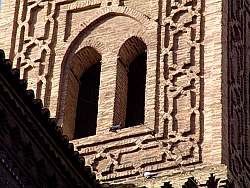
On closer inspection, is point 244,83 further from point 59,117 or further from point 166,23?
point 59,117

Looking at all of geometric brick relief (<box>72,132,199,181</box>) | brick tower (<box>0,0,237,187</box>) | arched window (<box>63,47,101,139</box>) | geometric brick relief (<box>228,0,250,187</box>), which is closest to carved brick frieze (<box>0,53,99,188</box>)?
brick tower (<box>0,0,237,187</box>)

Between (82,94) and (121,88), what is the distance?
77 cm

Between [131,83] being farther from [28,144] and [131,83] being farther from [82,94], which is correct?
[28,144]

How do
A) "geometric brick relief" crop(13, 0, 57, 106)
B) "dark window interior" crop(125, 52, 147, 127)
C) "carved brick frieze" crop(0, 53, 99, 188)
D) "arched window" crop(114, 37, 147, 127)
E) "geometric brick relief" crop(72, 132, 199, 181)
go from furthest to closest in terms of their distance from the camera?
"geometric brick relief" crop(13, 0, 57, 106)
"dark window interior" crop(125, 52, 147, 127)
"arched window" crop(114, 37, 147, 127)
"geometric brick relief" crop(72, 132, 199, 181)
"carved brick frieze" crop(0, 53, 99, 188)

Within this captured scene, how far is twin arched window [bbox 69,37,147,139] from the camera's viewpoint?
16.2m

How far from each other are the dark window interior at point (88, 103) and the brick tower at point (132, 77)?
12mm

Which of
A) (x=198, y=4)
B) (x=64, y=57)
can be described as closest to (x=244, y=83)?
(x=198, y=4)

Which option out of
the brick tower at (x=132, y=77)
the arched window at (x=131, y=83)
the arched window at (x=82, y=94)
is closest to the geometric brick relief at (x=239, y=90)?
the brick tower at (x=132, y=77)

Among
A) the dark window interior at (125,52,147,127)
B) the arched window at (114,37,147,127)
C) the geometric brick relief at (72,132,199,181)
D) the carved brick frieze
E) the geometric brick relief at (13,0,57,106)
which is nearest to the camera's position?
the carved brick frieze

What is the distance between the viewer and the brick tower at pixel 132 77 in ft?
49.6

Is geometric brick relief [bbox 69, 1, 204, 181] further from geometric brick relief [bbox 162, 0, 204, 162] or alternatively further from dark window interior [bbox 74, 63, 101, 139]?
dark window interior [bbox 74, 63, 101, 139]

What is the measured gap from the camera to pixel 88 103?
16812 mm

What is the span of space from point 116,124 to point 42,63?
4.91 feet

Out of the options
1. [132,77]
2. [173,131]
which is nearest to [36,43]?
[132,77]
